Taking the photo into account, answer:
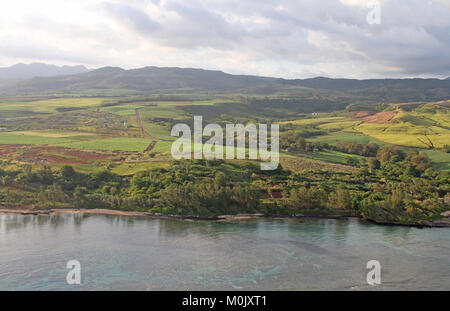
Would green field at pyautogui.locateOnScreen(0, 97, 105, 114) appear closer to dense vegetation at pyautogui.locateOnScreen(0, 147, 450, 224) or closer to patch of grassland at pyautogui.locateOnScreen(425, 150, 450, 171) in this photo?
dense vegetation at pyautogui.locateOnScreen(0, 147, 450, 224)

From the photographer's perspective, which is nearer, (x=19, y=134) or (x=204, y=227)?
(x=204, y=227)

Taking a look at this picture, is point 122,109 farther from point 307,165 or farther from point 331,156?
point 307,165

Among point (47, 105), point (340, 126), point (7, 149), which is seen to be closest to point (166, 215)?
point (7, 149)

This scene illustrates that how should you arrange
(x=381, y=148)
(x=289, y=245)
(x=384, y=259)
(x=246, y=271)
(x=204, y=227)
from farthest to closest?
(x=381, y=148)
(x=204, y=227)
(x=289, y=245)
(x=384, y=259)
(x=246, y=271)

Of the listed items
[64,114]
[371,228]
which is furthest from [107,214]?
[64,114]

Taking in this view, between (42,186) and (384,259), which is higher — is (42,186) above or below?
above
